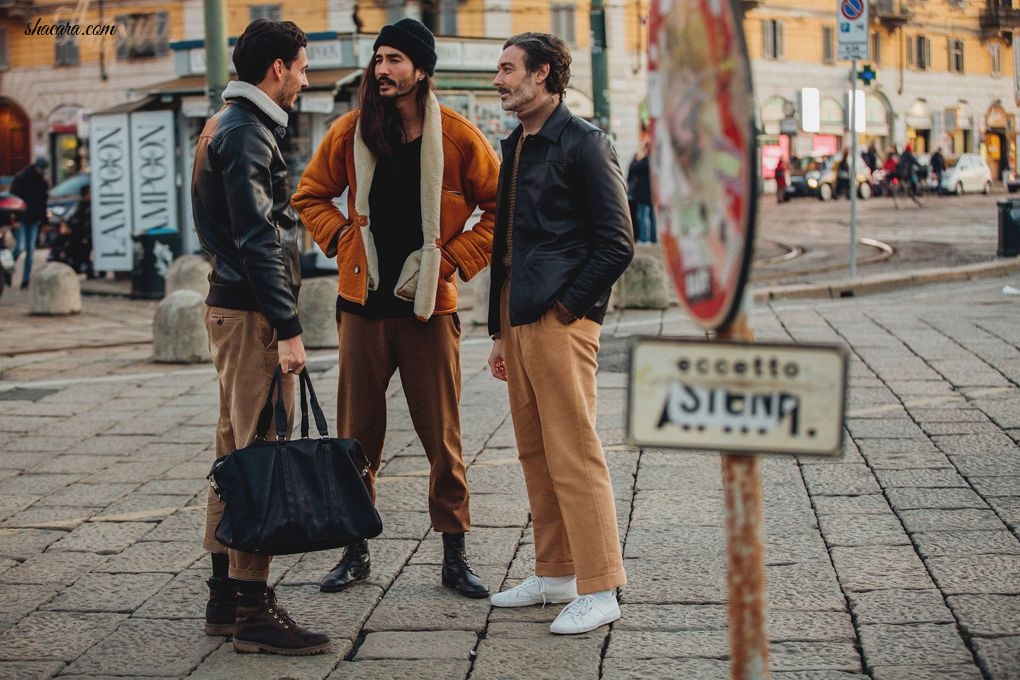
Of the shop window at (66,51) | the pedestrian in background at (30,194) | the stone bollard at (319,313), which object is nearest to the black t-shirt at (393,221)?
the stone bollard at (319,313)

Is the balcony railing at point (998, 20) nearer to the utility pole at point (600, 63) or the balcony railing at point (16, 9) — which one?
the balcony railing at point (16, 9)

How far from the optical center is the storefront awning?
726 inches

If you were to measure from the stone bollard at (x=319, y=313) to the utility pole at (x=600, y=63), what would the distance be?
7.84 meters

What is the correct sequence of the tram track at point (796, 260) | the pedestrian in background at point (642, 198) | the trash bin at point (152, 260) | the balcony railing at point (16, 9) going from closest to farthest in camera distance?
1. the trash bin at point (152, 260)
2. the tram track at point (796, 260)
3. the pedestrian in background at point (642, 198)
4. the balcony railing at point (16, 9)

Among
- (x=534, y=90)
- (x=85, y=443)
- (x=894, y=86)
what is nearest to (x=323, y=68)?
(x=85, y=443)

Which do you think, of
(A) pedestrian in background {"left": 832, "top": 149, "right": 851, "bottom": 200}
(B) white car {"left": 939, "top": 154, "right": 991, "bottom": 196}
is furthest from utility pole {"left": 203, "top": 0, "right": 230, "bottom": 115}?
(B) white car {"left": 939, "top": 154, "right": 991, "bottom": 196}

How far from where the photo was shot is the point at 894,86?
5531cm

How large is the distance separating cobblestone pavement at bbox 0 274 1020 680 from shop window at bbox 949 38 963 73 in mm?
52987

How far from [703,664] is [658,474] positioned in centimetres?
244

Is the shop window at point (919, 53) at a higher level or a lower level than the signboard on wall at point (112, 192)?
higher

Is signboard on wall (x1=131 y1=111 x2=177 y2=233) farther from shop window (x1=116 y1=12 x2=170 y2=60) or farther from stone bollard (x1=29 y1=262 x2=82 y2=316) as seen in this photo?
shop window (x1=116 y1=12 x2=170 y2=60)

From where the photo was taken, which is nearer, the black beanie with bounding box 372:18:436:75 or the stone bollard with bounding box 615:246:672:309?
A: the black beanie with bounding box 372:18:436:75

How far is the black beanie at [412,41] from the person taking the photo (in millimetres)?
4629

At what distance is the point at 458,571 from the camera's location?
4.70 meters
